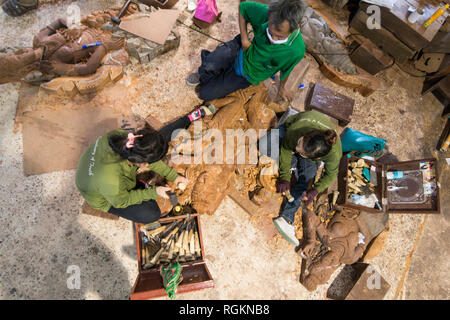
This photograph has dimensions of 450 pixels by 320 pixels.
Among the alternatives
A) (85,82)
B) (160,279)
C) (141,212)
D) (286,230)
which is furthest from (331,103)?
(85,82)

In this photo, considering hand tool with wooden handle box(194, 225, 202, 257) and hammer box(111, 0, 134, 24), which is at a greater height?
hammer box(111, 0, 134, 24)

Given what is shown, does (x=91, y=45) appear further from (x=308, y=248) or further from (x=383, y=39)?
(x=383, y=39)

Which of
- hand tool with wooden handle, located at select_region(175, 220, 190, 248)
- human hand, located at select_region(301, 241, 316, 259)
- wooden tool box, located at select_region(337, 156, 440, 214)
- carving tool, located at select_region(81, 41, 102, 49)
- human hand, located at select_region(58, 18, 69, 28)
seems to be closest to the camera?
hand tool with wooden handle, located at select_region(175, 220, 190, 248)

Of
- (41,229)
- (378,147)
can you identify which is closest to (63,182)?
(41,229)

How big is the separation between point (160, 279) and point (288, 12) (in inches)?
129

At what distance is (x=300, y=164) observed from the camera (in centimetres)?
393

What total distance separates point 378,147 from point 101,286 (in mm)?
4364

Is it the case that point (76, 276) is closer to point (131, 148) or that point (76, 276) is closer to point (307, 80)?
point (131, 148)

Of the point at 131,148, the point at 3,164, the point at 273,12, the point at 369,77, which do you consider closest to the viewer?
the point at 131,148

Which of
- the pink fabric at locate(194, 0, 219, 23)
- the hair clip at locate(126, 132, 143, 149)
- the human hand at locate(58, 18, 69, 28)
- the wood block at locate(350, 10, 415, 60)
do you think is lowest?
the human hand at locate(58, 18, 69, 28)

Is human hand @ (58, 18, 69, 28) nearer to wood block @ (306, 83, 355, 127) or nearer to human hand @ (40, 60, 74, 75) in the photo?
human hand @ (40, 60, 74, 75)

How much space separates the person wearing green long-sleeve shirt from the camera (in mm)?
2990

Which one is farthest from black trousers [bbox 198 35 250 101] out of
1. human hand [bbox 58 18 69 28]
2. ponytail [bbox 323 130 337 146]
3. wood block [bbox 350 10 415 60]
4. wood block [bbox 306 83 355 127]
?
wood block [bbox 350 10 415 60]

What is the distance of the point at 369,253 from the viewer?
3.96m
